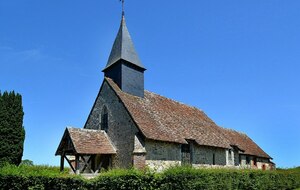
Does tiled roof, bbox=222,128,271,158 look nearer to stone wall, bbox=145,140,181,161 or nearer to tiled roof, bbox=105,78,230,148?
tiled roof, bbox=105,78,230,148

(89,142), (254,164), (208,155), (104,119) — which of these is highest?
(104,119)

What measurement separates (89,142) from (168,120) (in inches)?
268

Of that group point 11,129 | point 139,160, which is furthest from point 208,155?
point 11,129

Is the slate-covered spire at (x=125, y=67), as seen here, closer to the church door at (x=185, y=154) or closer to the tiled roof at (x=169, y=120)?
the tiled roof at (x=169, y=120)

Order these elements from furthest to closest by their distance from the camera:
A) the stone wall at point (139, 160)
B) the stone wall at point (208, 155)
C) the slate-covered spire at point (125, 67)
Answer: the stone wall at point (208, 155)
the slate-covered spire at point (125, 67)
the stone wall at point (139, 160)

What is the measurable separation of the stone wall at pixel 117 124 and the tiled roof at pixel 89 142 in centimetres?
53

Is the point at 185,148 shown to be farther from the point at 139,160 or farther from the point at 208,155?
the point at 139,160

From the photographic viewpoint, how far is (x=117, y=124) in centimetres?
2373

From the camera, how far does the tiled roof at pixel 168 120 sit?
22781 millimetres

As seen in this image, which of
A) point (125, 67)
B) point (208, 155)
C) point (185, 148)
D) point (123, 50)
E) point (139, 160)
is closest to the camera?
point (139, 160)

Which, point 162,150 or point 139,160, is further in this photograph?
point 162,150

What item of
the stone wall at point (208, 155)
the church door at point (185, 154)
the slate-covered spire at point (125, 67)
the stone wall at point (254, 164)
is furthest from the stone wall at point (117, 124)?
the stone wall at point (254, 164)

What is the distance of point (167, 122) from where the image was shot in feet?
82.8

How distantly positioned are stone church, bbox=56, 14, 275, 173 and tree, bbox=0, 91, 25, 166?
9.63ft
